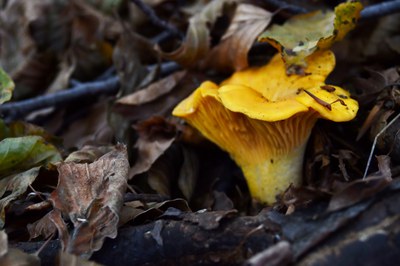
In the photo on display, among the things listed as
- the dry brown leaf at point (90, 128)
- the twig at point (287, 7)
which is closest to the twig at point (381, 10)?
the twig at point (287, 7)

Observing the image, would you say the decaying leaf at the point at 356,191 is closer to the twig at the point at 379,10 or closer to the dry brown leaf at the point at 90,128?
the twig at the point at 379,10

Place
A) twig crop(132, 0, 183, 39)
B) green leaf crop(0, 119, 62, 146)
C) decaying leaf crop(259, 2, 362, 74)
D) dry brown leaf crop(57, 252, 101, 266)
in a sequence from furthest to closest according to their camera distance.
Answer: twig crop(132, 0, 183, 39)
green leaf crop(0, 119, 62, 146)
decaying leaf crop(259, 2, 362, 74)
dry brown leaf crop(57, 252, 101, 266)

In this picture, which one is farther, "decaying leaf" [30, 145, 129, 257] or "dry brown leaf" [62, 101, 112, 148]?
"dry brown leaf" [62, 101, 112, 148]

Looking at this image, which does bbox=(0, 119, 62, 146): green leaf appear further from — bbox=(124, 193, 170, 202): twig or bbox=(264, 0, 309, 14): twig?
bbox=(264, 0, 309, 14): twig

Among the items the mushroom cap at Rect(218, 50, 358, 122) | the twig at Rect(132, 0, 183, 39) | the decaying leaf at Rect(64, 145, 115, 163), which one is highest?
the twig at Rect(132, 0, 183, 39)

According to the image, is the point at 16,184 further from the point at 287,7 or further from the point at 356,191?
the point at 287,7

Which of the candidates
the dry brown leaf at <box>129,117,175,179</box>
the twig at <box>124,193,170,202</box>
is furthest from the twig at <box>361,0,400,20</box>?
the twig at <box>124,193,170,202</box>
